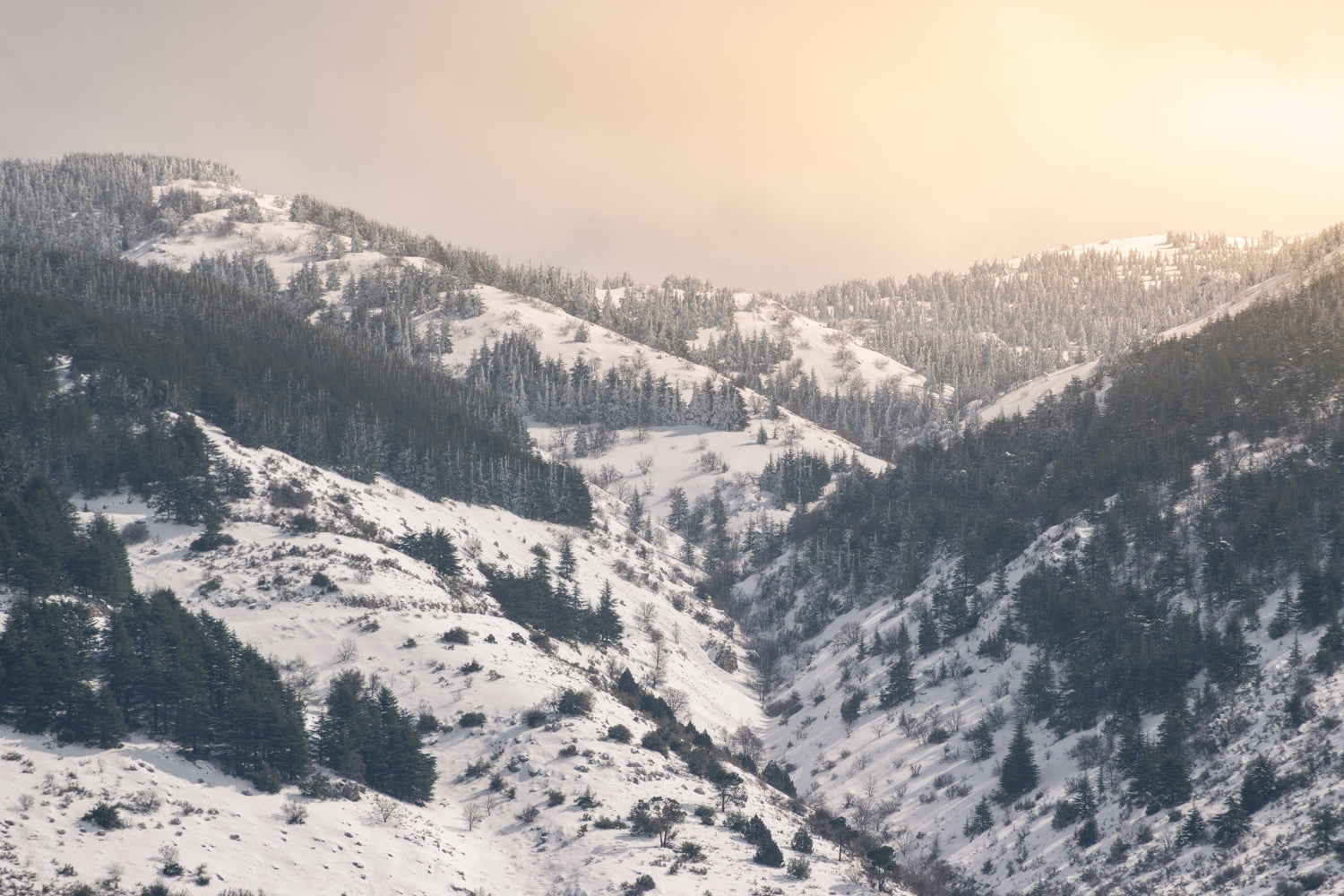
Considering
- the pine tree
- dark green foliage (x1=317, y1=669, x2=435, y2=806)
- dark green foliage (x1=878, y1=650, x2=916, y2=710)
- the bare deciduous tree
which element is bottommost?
the bare deciduous tree

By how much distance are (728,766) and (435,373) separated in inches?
5047

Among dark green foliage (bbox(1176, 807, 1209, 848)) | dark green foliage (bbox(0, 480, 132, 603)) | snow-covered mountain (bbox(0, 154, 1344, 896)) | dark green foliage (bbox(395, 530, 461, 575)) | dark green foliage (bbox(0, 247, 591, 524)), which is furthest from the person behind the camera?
dark green foliage (bbox(395, 530, 461, 575))

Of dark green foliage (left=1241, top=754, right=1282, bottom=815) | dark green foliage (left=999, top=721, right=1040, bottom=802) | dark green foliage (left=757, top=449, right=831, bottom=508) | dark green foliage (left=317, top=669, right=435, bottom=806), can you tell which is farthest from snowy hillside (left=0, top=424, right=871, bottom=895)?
dark green foliage (left=757, top=449, right=831, bottom=508)

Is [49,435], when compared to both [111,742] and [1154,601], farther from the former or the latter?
[1154,601]

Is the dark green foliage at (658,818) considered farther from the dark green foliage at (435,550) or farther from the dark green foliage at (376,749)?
the dark green foliage at (435,550)

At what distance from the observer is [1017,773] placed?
7238cm

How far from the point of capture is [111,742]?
5425 cm

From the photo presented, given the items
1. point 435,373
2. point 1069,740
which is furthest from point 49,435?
Result: point 1069,740

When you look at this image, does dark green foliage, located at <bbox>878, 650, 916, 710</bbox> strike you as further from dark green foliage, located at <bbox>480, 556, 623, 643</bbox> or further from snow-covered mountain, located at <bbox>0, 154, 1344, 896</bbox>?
dark green foliage, located at <bbox>480, 556, 623, 643</bbox>

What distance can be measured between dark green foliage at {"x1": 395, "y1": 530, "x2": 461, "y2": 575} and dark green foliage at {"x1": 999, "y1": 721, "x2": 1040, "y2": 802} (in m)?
60.3

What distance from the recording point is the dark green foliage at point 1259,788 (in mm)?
55312

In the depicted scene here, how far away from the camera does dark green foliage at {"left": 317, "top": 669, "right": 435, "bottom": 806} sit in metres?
62.5

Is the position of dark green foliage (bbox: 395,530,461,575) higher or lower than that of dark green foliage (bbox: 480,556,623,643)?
higher

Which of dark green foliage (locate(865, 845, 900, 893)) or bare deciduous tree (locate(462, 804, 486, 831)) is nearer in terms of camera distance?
bare deciduous tree (locate(462, 804, 486, 831))
